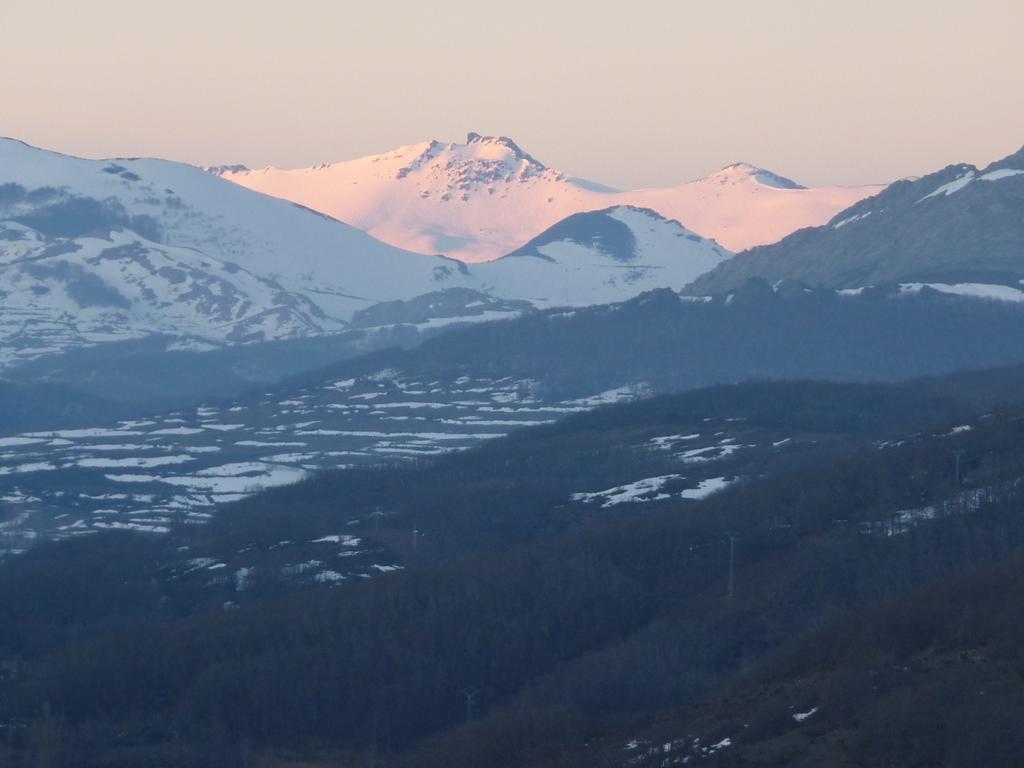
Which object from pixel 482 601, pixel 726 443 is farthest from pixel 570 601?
pixel 726 443

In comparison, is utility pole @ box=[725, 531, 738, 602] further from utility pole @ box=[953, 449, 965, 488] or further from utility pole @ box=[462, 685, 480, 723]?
utility pole @ box=[462, 685, 480, 723]

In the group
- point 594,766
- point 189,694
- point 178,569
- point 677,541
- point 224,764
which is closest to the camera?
point 594,766

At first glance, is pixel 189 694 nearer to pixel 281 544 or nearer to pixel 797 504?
pixel 797 504

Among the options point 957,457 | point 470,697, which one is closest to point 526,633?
point 470,697

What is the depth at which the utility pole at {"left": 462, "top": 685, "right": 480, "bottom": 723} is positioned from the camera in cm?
10681

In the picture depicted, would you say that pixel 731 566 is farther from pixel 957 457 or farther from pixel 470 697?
pixel 470 697

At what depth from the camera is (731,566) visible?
12306 centimetres

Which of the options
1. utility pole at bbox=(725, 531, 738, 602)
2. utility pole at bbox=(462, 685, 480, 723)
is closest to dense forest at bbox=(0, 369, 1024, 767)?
utility pole at bbox=(725, 531, 738, 602)

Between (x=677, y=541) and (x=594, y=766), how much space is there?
48.9 meters

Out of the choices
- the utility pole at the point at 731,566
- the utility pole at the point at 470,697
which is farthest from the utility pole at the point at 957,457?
the utility pole at the point at 470,697

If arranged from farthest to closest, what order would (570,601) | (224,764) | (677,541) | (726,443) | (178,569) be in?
1. (726,443)
2. (178,569)
3. (677,541)
4. (570,601)
5. (224,764)

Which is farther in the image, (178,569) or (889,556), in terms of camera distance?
(178,569)

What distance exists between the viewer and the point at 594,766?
83.1 meters

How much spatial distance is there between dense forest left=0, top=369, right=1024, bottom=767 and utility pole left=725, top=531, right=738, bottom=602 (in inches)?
7.4
